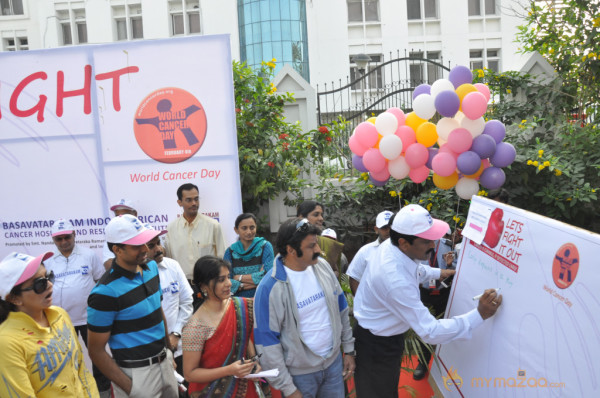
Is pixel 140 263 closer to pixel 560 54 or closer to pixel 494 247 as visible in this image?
pixel 494 247

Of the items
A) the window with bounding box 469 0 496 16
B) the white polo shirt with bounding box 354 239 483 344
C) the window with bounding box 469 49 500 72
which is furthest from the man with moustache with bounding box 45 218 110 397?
the window with bounding box 469 0 496 16

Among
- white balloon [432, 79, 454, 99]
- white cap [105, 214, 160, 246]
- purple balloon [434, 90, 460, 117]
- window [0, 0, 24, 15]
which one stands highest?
window [0, 0, 24, 15]

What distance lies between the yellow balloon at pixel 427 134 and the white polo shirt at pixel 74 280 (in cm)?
325

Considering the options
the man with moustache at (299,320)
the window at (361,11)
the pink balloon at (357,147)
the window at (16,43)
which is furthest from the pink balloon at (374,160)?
the window at (16,43)

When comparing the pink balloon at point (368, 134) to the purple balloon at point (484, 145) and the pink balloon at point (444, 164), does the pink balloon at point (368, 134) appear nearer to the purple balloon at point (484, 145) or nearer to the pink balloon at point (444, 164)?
the pink balloon at point (444, 164)

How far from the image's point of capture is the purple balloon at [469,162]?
4.14 meters

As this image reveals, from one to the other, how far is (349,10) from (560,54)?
1496cm

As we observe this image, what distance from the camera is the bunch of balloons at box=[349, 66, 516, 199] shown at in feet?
13.6

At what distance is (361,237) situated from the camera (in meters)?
6.31

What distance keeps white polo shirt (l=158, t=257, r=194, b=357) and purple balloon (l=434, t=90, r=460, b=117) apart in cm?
265

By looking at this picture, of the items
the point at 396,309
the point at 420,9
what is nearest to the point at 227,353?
the point at 396,309

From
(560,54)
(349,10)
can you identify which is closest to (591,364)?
(560,54)

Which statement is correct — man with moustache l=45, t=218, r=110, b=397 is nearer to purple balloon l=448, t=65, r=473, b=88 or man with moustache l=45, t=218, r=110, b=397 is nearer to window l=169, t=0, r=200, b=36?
purple balloon l=448, t=65, r=473, b=88

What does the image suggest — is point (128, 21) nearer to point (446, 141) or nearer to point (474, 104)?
point (446, 141)
